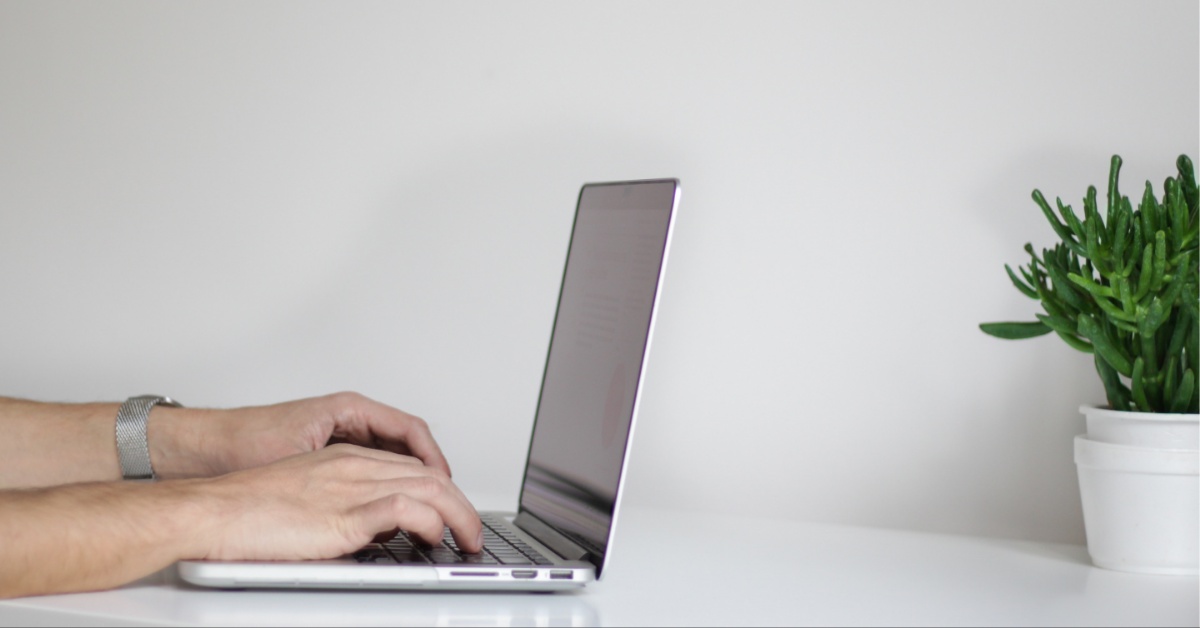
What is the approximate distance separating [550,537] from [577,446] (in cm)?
8

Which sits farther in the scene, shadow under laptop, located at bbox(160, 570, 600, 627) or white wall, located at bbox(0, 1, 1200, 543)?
white wall, located at bbox(0, 1, 1200, 543)

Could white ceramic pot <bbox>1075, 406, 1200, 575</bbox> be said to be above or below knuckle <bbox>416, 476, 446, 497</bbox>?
above

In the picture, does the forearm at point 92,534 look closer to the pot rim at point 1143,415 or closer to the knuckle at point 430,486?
the knuckle at point 430,486

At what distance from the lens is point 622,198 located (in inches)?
39.0

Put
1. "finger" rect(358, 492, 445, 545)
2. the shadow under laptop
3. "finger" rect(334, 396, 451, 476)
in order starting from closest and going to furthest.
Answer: the shadow under laptop, "finger" rect(358, 492, 445, 545), "finger" rect(334, 396, 451, 476)

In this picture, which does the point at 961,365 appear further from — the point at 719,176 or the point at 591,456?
the point at 591,456

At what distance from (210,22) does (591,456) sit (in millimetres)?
866

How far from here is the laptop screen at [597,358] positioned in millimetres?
851

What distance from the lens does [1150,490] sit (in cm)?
92

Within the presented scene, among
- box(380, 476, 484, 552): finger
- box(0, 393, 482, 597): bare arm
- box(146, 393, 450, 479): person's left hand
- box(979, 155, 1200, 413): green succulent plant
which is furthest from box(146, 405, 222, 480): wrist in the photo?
box(979, 155, 1200, 413): green succulent plant

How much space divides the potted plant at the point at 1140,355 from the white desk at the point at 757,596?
0.04 m

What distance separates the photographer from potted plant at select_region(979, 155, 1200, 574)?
2.95 ft

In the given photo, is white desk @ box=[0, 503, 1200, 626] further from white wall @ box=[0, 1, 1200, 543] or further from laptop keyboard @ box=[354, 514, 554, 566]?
white wall @ box=[0, 1, 1200, 543]

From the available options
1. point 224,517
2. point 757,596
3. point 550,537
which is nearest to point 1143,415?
point 757,596
